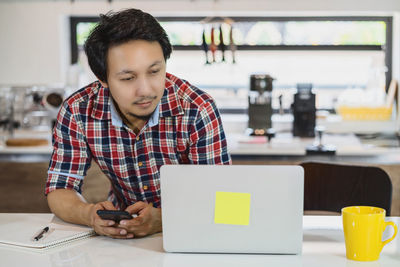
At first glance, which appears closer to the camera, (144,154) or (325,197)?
(144,154)

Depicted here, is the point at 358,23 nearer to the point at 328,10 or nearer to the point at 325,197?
the point at 328,10

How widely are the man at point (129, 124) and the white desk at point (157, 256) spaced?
0.16 meters

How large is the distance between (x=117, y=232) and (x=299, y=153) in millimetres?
1959

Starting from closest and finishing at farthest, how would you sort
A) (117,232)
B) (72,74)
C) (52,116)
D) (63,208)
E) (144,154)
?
1. (117,232)
2. (63,208)
3. (144,154)
4. (52,116)
5. (72,74)

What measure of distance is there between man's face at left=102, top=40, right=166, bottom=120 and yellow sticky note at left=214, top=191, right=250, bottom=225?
0.40 meters

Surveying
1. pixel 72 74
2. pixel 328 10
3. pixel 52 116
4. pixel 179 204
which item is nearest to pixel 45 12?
pixel 72 74

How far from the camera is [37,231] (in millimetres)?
1570

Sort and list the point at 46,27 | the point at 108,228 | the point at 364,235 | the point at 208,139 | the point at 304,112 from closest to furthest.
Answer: the point at 364,235 < the point at 108,228 < the point at 208,139 < the point at 304,112 < the point at 46,27

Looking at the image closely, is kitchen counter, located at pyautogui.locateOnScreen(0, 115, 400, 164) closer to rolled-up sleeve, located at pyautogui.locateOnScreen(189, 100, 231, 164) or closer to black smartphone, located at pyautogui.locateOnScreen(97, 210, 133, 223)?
rolled-up sleeve, located at pyautogui.locateOnScreen(189, 100, 231, 164)

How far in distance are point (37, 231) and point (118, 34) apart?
56 centimetres

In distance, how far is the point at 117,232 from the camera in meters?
1.52

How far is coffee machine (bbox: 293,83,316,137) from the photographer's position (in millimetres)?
3795

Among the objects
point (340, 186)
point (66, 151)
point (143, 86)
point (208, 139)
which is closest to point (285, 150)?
point (340, 186)

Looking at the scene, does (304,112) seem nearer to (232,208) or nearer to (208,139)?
(208,139)
